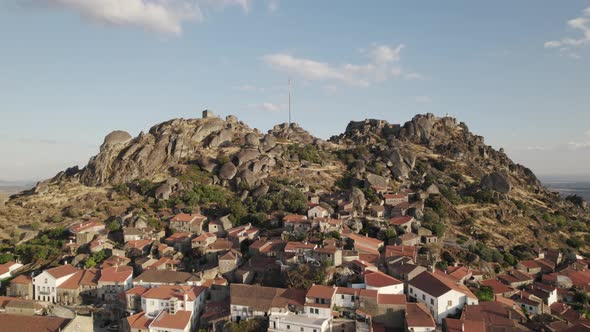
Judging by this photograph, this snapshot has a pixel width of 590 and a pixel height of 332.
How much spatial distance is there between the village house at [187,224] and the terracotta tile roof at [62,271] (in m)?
15.4

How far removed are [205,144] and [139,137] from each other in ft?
46.4

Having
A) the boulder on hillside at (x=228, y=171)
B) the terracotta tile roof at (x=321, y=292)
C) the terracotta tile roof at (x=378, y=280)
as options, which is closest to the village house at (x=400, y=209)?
the terracotta tile roof at (x=378, y=280)

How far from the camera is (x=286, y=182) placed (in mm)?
76562

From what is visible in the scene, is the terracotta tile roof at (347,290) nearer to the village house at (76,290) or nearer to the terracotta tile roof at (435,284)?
the terracotta tile roof at (435,284)

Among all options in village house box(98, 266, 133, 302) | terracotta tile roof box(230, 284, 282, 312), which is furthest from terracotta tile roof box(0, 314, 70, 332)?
terracotta tile roof box(230, 284, 282, 312)

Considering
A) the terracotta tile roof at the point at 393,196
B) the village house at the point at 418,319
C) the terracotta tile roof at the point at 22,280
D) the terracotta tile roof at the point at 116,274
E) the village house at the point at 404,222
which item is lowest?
the village house at the point at 418,319

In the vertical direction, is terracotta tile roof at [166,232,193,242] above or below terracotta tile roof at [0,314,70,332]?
above

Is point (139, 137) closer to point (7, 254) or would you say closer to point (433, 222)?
point (7, 254)

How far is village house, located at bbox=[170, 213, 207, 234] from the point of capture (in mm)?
59875

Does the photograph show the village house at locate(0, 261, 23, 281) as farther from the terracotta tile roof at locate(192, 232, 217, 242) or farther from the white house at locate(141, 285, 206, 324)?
the white house at locate(141, 285, 206, 324)

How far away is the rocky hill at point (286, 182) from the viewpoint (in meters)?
66.9

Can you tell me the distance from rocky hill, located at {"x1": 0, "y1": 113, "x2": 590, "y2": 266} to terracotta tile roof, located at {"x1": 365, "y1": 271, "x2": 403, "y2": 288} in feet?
66.5

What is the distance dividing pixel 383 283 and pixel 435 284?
16.1ft

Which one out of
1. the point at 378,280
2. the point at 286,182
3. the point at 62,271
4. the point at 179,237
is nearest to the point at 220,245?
the point at 179,237
